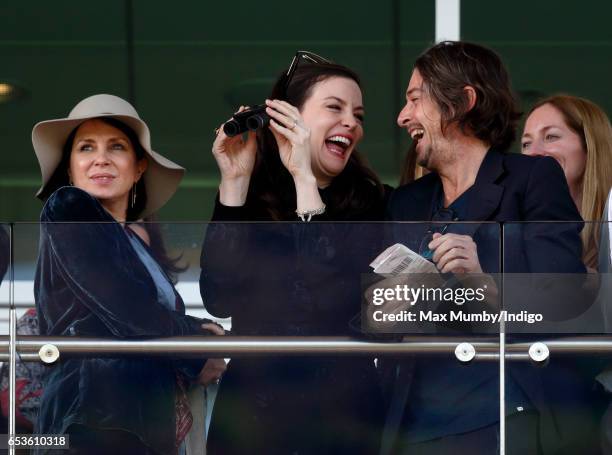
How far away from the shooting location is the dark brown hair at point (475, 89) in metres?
4.07

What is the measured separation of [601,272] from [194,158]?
3.02 metres

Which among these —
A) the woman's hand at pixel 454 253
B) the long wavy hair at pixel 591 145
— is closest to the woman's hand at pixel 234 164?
the woman's hand at pixel 454 253

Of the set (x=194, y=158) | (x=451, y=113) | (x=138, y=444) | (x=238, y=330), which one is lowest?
(x=138, y=444)

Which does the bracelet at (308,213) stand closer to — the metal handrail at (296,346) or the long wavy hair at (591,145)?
the metal handrail at (296,346)

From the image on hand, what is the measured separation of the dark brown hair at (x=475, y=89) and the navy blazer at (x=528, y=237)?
0.16m

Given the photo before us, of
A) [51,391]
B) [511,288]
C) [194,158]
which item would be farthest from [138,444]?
[194,158]

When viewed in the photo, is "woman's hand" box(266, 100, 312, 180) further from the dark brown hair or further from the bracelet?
the dark brown hair

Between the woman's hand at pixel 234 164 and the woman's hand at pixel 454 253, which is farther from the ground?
the woman's hand at pixel 234 164

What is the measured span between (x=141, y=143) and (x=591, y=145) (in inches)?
50.0

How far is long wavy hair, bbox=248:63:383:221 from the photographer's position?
14.1 ft

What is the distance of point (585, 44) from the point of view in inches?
257

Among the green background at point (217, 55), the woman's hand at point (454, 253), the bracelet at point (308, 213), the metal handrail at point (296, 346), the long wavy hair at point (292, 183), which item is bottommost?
the metal handrail at point (296, 346)

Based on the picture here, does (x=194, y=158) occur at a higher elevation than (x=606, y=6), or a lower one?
lower

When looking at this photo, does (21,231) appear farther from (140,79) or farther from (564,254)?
(140,79)
